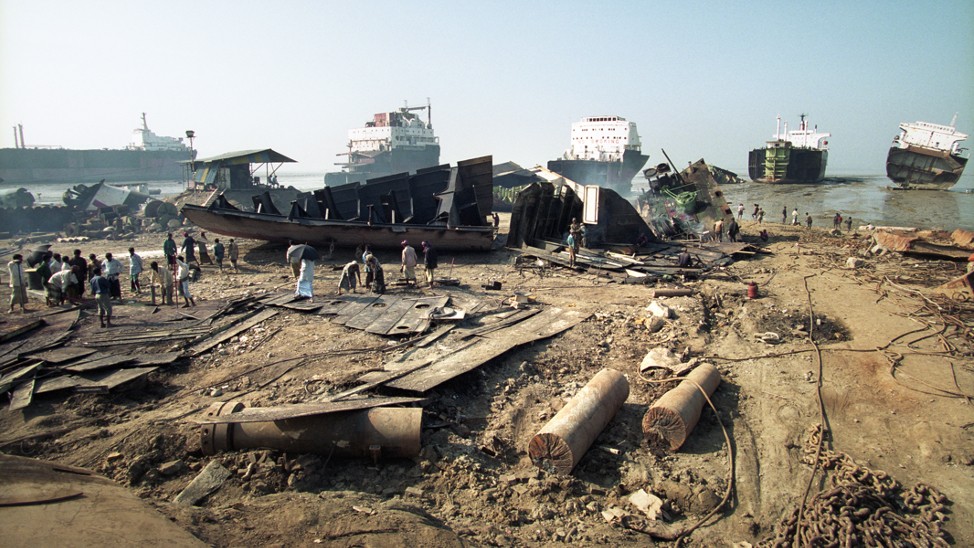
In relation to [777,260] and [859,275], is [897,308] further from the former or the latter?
[777,260]

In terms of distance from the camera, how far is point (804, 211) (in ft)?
110

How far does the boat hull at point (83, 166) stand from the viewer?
158 feet

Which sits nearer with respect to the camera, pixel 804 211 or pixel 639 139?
pixel 804 211

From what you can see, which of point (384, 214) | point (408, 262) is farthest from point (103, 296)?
point (384, 214)

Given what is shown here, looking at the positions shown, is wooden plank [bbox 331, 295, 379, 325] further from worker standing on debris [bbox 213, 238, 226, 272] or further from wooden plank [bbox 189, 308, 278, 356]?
worker standing on debris [bbox 213, 238, 226, 272]

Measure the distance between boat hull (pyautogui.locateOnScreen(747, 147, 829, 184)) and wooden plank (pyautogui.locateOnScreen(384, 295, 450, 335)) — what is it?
53.6 metres

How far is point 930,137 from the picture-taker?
4409cm

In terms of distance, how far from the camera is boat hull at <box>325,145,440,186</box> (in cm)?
5512

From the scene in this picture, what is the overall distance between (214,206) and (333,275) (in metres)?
4.81

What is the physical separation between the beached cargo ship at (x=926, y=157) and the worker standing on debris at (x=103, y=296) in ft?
193

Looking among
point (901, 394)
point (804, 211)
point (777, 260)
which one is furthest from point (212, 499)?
point (804, 211)

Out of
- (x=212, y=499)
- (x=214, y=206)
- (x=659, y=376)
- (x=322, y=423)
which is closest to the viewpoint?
(x=212, y=499)

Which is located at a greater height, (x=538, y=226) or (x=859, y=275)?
(x=538, y=226)

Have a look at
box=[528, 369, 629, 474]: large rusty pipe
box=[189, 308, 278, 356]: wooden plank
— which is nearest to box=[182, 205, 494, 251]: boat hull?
box=[189, 308, 278, 356]: wooden plank
